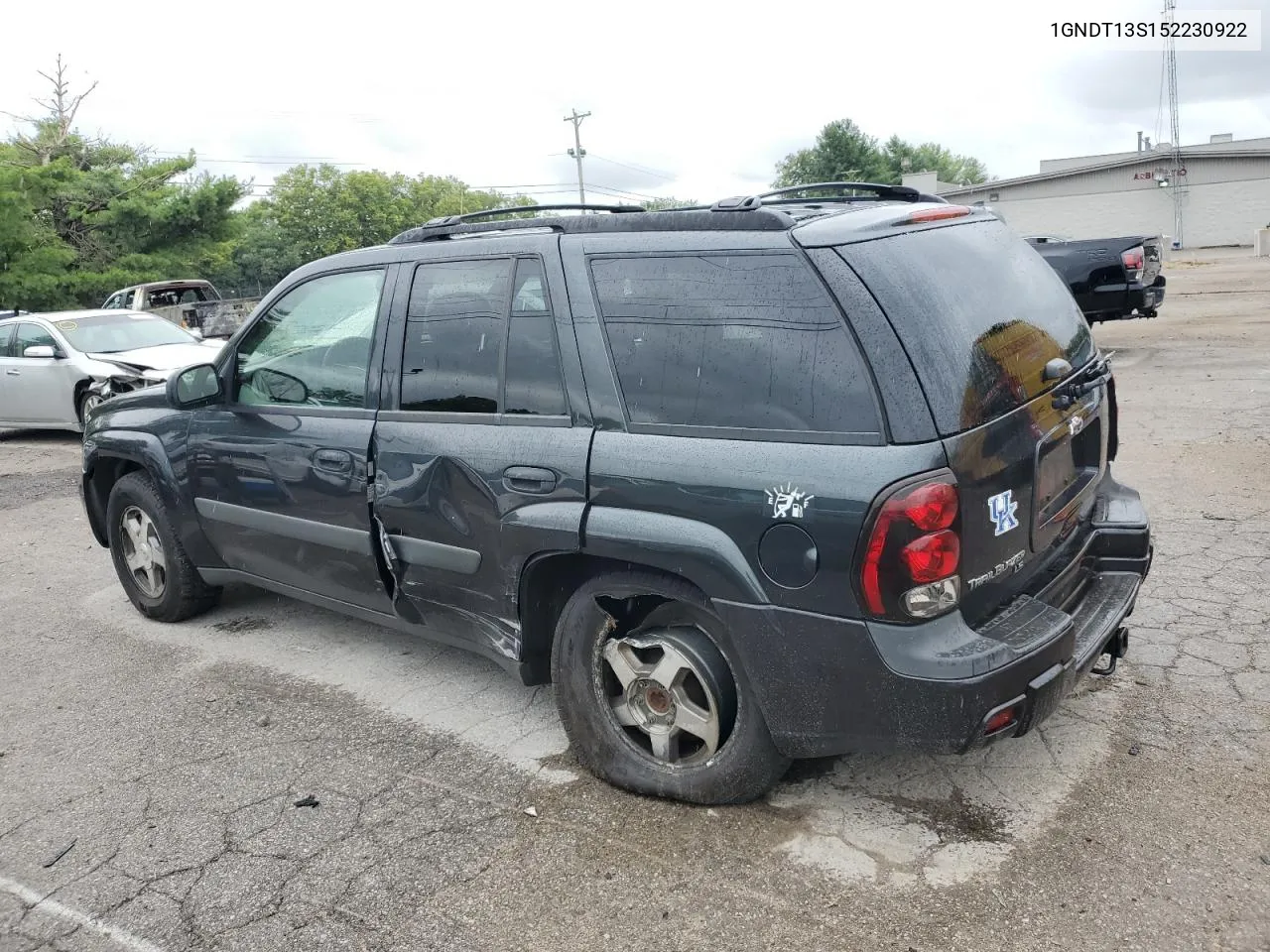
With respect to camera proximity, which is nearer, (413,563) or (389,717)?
(413,563)

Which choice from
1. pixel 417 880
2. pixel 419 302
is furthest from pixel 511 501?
pixel 417 880

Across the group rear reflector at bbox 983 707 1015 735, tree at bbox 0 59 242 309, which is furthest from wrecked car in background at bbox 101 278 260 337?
rear reflector at bbox 983 707 1015 735

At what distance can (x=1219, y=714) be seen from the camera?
3625mm

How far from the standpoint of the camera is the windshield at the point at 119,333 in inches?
466

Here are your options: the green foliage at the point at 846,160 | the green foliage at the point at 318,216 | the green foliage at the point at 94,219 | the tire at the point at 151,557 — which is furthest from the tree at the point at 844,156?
the tire at the point at 151,557

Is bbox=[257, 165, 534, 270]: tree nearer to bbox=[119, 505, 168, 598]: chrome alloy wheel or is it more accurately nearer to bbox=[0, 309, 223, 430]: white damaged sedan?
bbox=[0, 309, 223, 430]: white damaged sedan

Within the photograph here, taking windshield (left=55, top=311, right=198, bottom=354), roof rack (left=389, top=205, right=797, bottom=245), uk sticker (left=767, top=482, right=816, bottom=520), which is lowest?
uk sticker (left=767, top=482, right=816, bottom=520)

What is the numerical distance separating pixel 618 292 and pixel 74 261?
32.7m

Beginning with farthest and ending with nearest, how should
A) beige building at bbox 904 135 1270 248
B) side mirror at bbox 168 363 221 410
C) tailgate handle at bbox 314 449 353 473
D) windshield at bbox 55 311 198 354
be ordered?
beige building at bbox 904 135 1270 248 → windshield at bbox 55 311 198 354 → side mirror at bbox 168 363 221 410 → tailgate handle at bbox 314 449 353 473

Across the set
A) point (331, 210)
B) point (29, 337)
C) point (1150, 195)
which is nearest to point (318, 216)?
point (331, 210)

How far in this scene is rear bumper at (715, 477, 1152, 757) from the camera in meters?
2.67

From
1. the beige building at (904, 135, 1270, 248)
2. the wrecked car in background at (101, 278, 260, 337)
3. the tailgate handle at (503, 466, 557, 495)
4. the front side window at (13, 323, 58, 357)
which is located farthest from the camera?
the beige building at (904, 135, 1270, 248)

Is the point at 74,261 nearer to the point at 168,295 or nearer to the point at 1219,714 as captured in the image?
the point at 168,295

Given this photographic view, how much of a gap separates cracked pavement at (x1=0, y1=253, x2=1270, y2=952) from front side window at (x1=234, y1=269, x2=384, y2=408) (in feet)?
4.11
